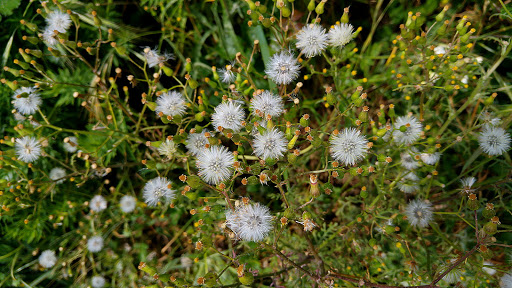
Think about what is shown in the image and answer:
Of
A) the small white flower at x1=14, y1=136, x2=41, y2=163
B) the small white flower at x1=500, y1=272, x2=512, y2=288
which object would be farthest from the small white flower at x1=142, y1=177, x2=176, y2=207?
the small white flower at x1=500, y1=272, x2=512, y2=288

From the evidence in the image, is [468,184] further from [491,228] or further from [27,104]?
[27,104]

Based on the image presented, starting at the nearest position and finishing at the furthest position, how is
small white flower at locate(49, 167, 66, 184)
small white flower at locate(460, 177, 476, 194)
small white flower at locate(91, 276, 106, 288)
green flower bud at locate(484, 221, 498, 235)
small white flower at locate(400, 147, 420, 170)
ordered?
green flower bud at locate(484, 221, 498, 235)
small white flower at locate(460, 177, 476, 194)
small white flower at locate(400, 147, 420, 170)
small white flower at locate(49, 167, 66, 184)
small white flower at locate(91, 276, 106, 288)

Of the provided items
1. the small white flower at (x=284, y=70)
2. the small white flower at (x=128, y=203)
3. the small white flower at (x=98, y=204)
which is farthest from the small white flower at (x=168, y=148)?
the small white flower at (x=98, y=204)

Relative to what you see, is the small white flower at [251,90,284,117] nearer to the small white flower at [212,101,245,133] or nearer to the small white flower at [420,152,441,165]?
the small white flower at [212,101,245,133]

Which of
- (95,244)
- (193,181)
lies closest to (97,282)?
(95,244)

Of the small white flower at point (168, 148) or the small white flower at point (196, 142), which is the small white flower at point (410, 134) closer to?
the small white flower at point (196, 142)

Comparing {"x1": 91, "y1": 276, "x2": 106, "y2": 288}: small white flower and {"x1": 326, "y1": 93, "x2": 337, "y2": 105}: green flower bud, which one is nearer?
{"x1": 326, "y1": 93, "x2": 337, "y2": 105}: green flower bud

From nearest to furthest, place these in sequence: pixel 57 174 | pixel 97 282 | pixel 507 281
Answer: pixel 507 281 < pixel 57 174 < pixel 97 282
